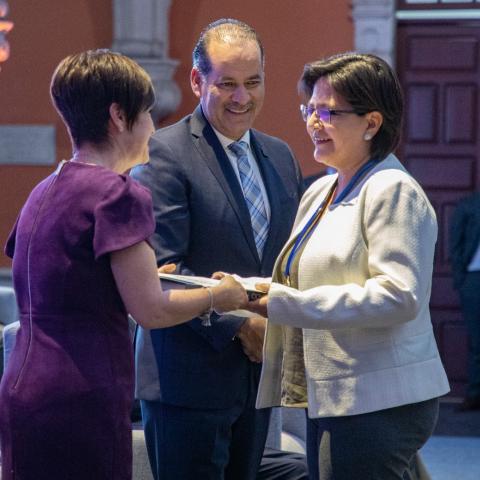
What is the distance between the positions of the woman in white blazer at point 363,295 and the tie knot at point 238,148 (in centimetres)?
45

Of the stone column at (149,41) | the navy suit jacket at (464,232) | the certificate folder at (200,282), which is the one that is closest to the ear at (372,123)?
the certificate folder at (200,282)

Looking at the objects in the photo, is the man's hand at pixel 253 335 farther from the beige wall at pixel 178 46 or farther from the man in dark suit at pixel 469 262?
the beige wall at pixel 178 46

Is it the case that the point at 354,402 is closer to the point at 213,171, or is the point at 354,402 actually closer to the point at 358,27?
the point at 213,171

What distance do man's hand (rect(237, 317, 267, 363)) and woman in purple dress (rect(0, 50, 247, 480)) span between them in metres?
0.55

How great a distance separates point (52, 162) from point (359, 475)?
5440mm

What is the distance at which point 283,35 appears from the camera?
23.6 feet

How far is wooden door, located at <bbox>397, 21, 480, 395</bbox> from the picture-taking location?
712 cm

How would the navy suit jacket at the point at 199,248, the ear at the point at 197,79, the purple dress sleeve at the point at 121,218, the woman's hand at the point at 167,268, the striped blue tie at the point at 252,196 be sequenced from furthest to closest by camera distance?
the ear at the point at 197,79 → the striped blue tie at the point at 252,196 → the navy suit jacket at the point at 199,248 → the woman's hand at the point at 167,268 → the purple dress sleeve at the point at 121,218

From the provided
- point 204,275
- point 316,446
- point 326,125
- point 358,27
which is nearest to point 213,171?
point 204,275

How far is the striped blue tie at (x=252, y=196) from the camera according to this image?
273cm

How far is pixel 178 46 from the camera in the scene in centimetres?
728

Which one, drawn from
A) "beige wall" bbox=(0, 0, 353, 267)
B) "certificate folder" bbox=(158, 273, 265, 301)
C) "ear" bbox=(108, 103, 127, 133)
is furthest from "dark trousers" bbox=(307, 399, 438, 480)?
"beige wall" bbox=(0, 0, 353, 267)

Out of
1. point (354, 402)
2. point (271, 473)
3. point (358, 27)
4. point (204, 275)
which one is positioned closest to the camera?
point (354, 402)

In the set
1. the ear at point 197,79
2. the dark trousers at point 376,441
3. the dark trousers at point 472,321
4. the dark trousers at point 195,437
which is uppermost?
the ear at point 197,79
